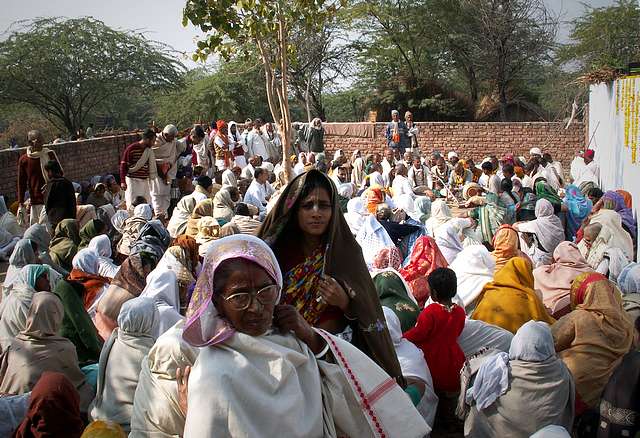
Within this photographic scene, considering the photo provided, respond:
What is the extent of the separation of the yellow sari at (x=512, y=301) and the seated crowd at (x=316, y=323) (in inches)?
0.5

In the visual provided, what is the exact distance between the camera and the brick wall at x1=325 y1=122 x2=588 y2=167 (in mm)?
16672

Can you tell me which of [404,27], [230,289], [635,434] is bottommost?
[635,434]

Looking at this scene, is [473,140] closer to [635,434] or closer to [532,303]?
[532,303]

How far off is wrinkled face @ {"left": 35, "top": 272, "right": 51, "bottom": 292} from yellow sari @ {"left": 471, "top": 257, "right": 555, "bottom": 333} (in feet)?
8.87

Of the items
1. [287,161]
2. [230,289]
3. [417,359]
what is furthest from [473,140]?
[230,289]

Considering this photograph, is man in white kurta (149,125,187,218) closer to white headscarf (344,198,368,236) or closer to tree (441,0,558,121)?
white headscarf (344,198,368,236)

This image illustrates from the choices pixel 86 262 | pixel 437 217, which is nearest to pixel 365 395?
pixel 86 262

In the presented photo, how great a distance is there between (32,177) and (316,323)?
6.81 meters

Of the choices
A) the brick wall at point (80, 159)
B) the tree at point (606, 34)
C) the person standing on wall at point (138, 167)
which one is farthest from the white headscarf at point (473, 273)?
the tree at point (606, 34)

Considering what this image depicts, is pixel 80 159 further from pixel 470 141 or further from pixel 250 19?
pixel 470 141

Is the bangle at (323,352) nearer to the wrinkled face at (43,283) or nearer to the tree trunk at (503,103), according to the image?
the wrinkled face at (43,283)

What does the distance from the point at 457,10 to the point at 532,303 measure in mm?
22838

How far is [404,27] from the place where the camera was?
26.3m

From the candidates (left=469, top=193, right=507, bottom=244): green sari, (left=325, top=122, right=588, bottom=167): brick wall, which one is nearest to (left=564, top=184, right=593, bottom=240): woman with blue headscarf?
(left=469, top=193, right=507, bottom=244): green sari
